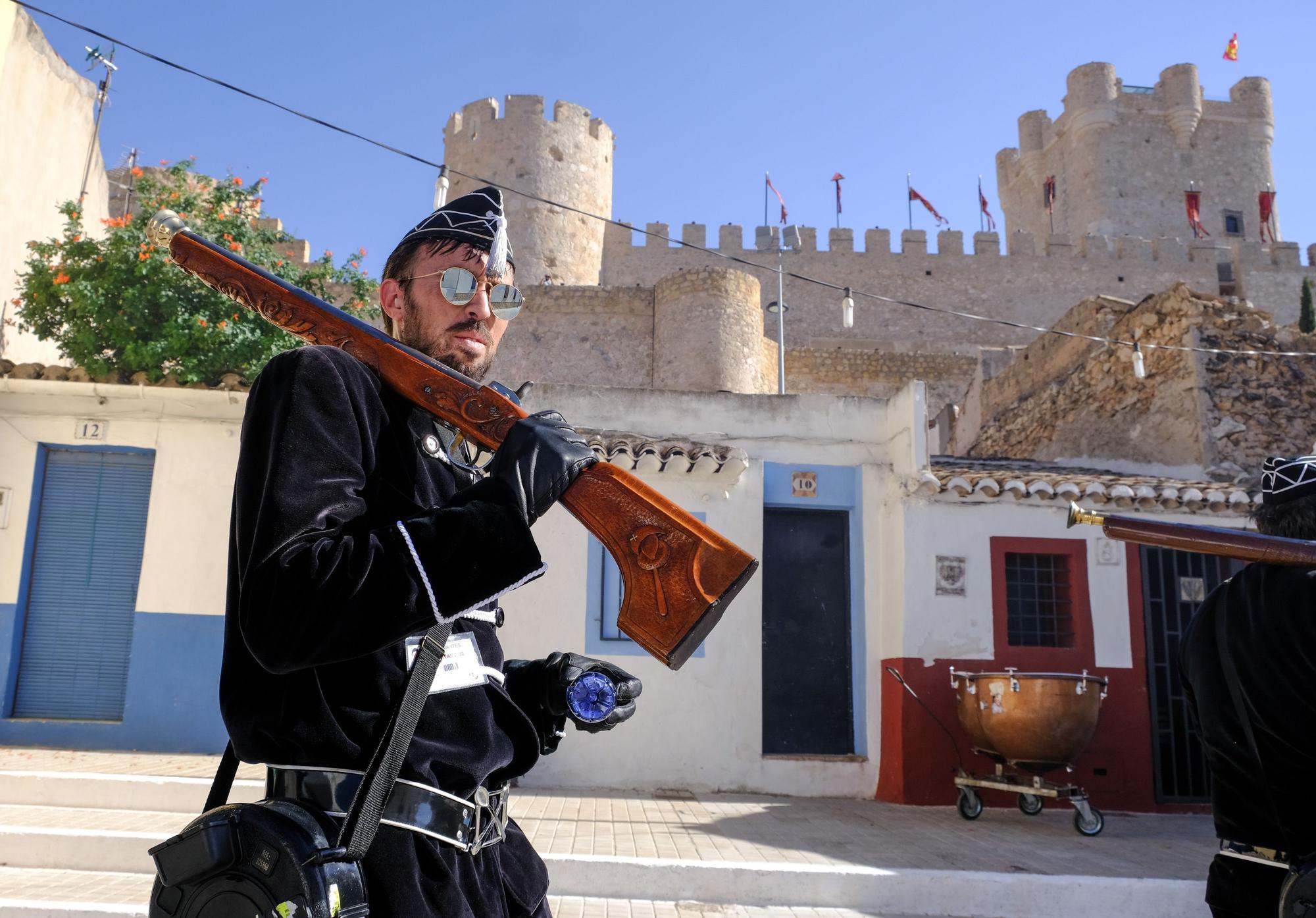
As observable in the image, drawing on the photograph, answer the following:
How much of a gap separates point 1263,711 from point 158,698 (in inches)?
348

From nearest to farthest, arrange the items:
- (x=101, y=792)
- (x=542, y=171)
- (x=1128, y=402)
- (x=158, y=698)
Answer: (x=101, y=792) → (x=158, y=698) → (x=1128, y=402) → (x=542, y=171)

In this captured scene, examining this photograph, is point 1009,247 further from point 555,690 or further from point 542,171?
point 555,690

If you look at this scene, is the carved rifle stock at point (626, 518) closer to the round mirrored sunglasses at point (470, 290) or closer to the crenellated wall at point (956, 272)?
the round mirrored sunglasses at point (470, 290)

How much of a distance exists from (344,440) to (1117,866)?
263 inches

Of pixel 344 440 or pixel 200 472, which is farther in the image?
pixel 200 472

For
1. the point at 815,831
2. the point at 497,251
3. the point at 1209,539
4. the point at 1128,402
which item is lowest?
the point at 815,831

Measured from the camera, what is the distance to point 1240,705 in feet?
8.87

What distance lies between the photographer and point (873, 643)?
9820mm

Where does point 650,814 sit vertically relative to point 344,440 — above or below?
below

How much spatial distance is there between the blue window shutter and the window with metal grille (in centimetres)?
826

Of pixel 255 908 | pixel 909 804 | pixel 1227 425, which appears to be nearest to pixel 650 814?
pixel 909 804

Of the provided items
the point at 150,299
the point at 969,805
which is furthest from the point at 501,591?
the point at 150,299

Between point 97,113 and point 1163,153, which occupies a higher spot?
point 1163,153

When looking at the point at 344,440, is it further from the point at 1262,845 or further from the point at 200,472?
the point at 200,472
